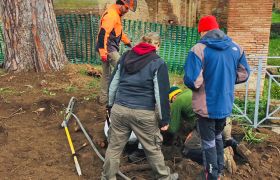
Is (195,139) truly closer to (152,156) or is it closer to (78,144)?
(152,156)

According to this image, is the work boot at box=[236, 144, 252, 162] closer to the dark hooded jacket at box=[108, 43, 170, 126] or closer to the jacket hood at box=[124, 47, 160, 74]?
the dark hooded jacket at box=[108, 43, 170, 126]

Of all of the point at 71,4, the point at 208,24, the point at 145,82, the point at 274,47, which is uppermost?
the point at 71,4

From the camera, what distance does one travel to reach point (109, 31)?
5875 millimetres

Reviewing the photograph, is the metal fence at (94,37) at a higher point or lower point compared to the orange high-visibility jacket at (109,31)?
lower

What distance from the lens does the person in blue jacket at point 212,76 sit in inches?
153

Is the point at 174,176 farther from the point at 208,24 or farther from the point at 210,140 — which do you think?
the point at 208,24

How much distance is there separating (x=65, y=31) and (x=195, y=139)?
6652 millimetres

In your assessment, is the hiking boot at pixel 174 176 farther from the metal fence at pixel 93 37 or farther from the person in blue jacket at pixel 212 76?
the metal fence at pixel 93 37

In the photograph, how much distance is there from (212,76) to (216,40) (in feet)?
1.21

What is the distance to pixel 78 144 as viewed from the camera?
17.5 feet

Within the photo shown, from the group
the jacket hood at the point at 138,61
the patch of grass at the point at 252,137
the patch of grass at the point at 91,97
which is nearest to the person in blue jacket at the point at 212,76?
the jacket hood at the point at 138,61

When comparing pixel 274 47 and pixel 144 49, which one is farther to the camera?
pixel 274 47

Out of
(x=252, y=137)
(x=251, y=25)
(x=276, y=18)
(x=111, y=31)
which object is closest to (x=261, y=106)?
(x=251, y=25)

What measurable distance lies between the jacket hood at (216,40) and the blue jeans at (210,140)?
2.53ft
